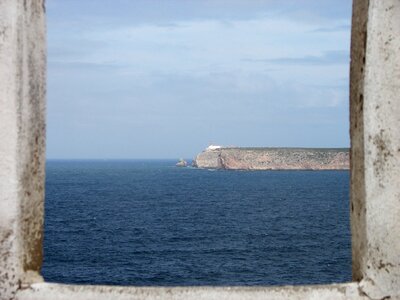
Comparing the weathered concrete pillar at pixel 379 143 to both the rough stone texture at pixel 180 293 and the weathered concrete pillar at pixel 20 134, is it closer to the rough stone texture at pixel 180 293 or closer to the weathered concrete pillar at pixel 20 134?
the rough stone texture at pixel 180 293

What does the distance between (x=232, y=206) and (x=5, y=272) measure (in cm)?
9123

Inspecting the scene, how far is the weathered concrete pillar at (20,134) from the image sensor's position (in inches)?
118

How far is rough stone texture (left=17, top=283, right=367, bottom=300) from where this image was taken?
2.95 metres

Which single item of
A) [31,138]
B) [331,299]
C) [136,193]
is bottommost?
[136,193]

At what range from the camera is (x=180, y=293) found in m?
2.95

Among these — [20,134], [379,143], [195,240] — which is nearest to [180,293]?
[20,134]

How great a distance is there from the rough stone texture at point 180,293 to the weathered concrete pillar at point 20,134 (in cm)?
14

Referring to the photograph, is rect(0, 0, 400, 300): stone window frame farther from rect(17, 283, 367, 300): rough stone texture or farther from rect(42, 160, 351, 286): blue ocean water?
rect(42, 160, 351, 286): blue ocean water

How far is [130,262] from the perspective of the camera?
5266 centimetres

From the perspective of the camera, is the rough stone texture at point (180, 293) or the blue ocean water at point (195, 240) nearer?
the rough stone texture at point (180, 293)

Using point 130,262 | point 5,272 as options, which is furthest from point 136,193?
point 5,272

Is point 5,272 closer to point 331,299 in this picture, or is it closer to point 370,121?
point 331,299

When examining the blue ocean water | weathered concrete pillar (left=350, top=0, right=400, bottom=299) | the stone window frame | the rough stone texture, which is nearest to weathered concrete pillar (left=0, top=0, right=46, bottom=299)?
the stone window frame

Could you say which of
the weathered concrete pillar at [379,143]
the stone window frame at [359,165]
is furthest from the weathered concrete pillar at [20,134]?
the weathered concrete pillar at [379,143]
